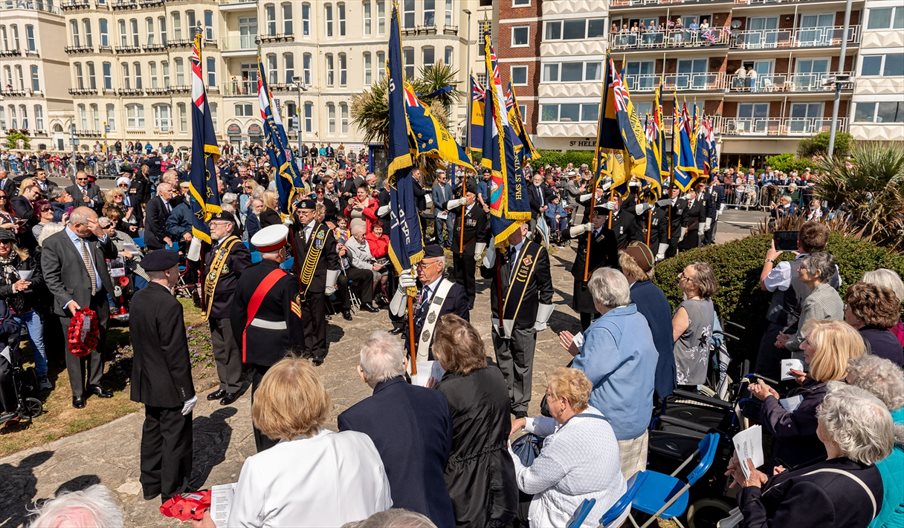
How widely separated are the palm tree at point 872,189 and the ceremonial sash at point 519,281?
6.10 m

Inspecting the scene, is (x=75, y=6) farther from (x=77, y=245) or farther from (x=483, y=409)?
(x=483, y=409)

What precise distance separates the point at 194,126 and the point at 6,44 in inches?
2853

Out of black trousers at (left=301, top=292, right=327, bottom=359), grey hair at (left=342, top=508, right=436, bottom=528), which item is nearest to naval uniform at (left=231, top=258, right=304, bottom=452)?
black trousers at (left=301, top=292, right=327, bottom=359)

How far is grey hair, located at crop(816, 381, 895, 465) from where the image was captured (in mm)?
2754

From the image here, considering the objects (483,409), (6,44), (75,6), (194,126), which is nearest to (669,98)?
(194,126)

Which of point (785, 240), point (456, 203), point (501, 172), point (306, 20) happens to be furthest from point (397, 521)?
point (306, 20)

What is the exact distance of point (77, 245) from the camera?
6734 millimetres

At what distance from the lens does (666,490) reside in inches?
169

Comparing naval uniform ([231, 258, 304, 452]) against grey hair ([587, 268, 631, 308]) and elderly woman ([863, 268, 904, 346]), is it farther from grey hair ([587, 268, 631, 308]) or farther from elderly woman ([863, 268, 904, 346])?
elderly woman ([863, 268, 904, 346])

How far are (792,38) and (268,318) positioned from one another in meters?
45.8

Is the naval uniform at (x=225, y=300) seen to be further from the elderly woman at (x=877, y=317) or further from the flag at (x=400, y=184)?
the elderly woman at (x=877, y=317)

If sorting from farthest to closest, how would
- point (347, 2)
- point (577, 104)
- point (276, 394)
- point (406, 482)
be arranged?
point (347, 2), point (577, 104), point (406, 482), point (276, 394)

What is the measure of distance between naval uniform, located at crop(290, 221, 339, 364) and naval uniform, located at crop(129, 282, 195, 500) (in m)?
3.24

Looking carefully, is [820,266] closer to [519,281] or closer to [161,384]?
[519,281]
